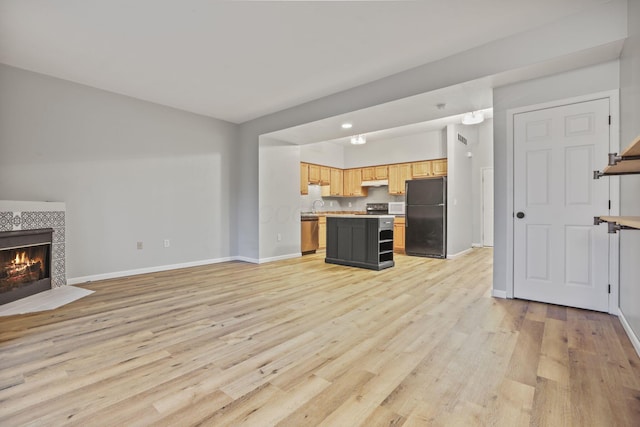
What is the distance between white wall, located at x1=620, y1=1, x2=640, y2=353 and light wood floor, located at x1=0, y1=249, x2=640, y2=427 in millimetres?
279

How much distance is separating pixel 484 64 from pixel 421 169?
400cm

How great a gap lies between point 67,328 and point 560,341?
3935mm

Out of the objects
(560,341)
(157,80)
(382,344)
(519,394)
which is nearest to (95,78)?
(157,80)

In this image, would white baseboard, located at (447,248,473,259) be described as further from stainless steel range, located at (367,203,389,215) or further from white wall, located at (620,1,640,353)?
white wall, located at (620,1,640,353)

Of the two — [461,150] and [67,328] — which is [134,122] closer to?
[67,328]

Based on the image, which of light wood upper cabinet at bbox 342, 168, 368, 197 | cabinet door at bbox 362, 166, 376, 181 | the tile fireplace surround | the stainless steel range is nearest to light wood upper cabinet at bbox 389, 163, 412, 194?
the stainless steel range

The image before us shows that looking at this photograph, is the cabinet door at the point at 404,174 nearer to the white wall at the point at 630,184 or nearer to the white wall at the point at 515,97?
the white wall at the point at 515,97

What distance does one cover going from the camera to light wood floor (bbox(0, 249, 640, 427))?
1.46 m

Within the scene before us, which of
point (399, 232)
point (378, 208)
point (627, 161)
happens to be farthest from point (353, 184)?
point (627, 161)

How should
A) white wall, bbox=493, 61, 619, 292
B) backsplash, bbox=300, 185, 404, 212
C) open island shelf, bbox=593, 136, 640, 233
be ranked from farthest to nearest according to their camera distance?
backsplash, bbox=300, 185, 404, 212 → white wall, bbox=493, 61, 619, 292 → open island shelf, bbox=593, 136, 640, 233

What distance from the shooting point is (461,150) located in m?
6.84

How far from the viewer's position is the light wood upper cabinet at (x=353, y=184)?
825 cm

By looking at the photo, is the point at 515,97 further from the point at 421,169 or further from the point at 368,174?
the point at 368,174

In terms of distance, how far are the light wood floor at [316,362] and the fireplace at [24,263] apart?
75 centimetres
